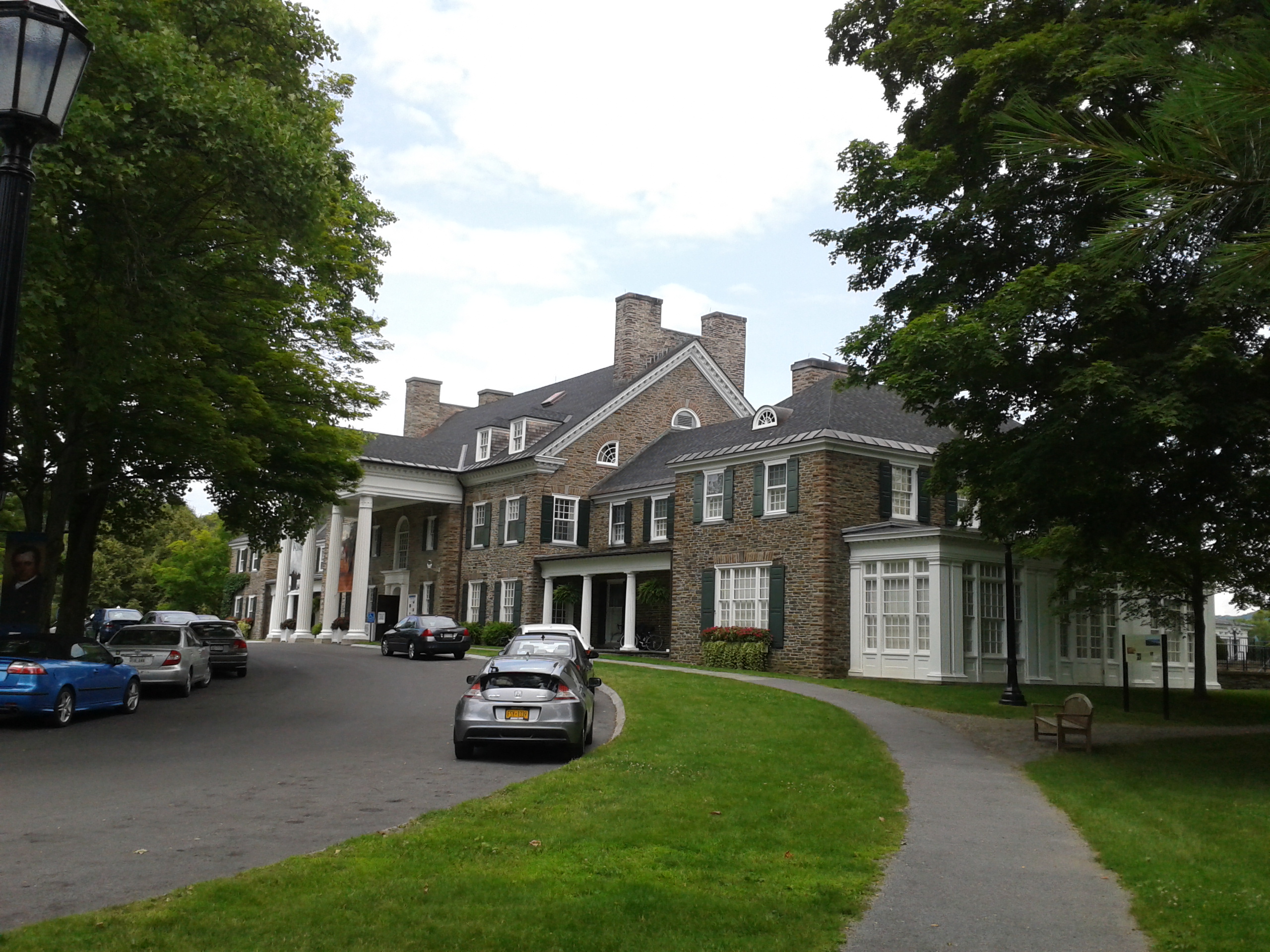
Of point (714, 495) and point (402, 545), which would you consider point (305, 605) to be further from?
point (714, 495)

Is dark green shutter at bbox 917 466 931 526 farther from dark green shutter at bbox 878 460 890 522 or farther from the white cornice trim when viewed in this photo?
the white cornice trim

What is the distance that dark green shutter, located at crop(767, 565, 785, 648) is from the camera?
101 feet

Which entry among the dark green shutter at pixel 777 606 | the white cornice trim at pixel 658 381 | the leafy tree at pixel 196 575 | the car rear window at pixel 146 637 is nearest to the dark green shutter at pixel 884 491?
the dark green shutter at pixel 777 606

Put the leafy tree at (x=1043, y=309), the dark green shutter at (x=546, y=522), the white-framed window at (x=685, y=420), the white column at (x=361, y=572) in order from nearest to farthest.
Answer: the leafy tree at (x=1043, y=309), the dark green shutter at (x=546, y=522), the white column at (x=361, y=572), the white-framed window at (x=685, y=420)

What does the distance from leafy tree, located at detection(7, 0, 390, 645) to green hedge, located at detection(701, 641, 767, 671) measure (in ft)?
38.2

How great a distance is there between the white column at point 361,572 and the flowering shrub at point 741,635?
56.4 ft

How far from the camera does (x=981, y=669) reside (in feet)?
94.8

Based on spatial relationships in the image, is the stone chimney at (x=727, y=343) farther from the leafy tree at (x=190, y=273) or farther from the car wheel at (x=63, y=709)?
the car wheel at (x=63, y=709)

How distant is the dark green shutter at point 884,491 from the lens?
31.4m

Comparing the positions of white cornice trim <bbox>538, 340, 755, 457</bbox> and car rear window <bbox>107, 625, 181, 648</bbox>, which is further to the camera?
white cornice trim <bbox>538, 340, 755, 457</bbox>

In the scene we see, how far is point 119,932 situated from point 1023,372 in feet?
39.7

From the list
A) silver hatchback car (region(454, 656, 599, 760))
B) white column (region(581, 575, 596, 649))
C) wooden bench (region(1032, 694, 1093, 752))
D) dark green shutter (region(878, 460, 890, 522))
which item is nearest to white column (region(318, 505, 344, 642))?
white column (region(581, 575, 596, 649))

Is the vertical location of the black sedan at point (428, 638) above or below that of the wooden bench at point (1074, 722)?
above

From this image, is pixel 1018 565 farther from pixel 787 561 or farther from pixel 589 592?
pixel 589 592
